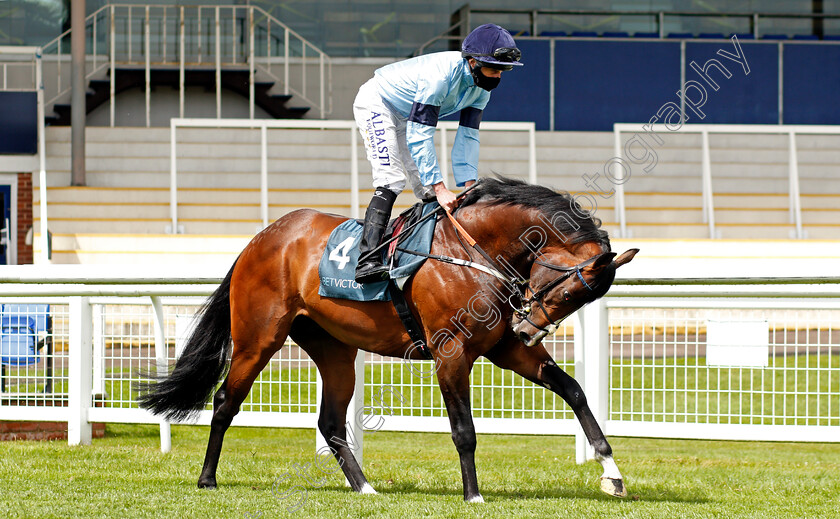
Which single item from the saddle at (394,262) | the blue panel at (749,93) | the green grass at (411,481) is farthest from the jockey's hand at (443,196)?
the blue panel at (749,93)

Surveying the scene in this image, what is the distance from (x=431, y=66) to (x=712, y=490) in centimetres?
225

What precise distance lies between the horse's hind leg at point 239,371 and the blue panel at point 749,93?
41.1 feet

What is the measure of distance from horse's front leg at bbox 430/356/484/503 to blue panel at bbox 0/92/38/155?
1156 centimetres

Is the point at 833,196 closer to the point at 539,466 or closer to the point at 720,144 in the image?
the point at 720,144

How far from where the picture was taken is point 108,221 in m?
13.1

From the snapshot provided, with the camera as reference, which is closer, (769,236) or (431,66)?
(431,66)

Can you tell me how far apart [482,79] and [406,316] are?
3.32 ft

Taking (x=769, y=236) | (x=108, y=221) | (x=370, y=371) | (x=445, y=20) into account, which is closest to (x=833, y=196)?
(x=769, y=236)

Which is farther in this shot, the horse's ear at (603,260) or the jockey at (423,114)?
the jockey at (423,114)

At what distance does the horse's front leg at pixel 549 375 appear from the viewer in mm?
3992

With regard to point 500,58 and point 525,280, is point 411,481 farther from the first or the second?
point 500,58

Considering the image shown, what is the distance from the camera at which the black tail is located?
477 cm

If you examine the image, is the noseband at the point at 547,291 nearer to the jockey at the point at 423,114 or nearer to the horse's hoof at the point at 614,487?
the jockey at the point at 423,114

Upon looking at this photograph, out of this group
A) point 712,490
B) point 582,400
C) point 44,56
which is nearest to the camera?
point 582,400
